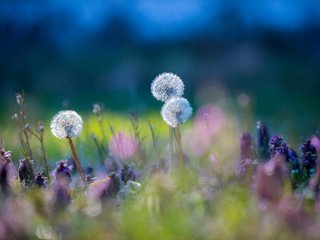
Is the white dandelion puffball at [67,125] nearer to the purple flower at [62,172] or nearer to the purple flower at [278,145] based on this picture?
the purple flower at [62,172]

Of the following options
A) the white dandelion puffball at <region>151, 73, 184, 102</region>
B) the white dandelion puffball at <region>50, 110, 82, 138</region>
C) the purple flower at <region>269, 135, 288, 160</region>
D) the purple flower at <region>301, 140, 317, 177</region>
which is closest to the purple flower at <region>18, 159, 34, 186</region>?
the white dandelion puffball at <region>50, 110, 82, 138</region>

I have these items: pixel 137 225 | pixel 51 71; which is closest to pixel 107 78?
pixel 51 71

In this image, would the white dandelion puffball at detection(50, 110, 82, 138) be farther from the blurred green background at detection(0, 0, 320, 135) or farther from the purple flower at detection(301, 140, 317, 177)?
the blurred green background at detection(0, 0, 320, 135)

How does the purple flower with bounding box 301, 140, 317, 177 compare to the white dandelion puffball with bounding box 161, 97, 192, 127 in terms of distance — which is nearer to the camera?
the white dandelion puffball with bounding box 161, 97, 192, 127

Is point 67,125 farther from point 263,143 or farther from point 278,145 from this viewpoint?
point 263,143

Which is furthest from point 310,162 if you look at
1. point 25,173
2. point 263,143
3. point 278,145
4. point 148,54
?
point 148,54

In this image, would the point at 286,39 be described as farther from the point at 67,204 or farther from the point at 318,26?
the point at 67,204
